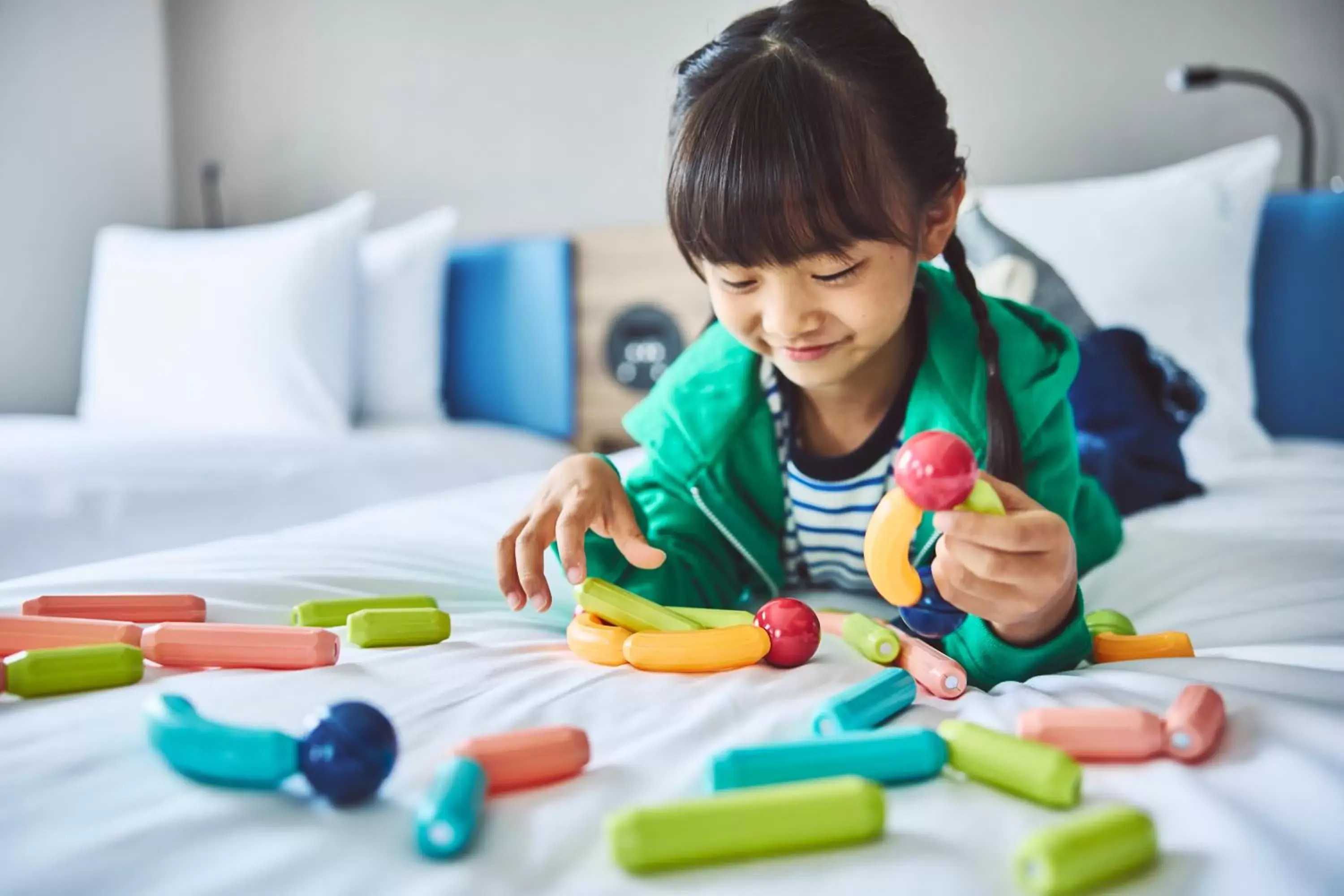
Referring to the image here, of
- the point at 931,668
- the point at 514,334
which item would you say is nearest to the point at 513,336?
the point at 514,334

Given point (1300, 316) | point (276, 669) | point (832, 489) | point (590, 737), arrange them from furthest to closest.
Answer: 1. point (1300, 316)
2. point (832, 489)
3. point (276, 669)
4. point (590, 737)

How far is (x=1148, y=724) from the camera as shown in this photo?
1.86 ft

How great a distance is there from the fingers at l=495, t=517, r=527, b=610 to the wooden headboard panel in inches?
52.3

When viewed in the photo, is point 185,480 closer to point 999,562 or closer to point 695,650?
point 695,650

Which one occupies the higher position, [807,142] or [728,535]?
[807,142]

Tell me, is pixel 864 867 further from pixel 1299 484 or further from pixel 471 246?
pixel 471 246

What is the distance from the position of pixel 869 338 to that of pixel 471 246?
1.64 m

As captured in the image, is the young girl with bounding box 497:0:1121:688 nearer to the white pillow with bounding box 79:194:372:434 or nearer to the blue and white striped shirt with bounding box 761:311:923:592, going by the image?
the blue and white striped shirt with bounding box 761:311:923:592

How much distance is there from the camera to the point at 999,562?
0.68m

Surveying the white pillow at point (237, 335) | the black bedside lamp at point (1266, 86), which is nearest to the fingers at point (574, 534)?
the white pillow at point (237, 335)

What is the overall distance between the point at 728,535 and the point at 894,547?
44 cm

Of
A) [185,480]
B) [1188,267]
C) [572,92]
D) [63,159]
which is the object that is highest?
[572,92]

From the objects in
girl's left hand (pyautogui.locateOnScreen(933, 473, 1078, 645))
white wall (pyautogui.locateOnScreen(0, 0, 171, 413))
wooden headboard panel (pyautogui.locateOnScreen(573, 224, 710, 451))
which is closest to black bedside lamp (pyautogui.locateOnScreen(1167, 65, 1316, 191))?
wooden headboard panel (pyautogui.locateOnScreen(573, 224, 710, 451))

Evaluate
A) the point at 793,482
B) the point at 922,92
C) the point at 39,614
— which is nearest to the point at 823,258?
the point at 922,92
